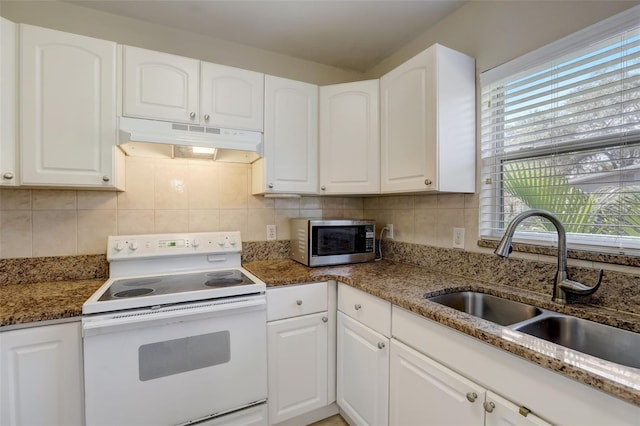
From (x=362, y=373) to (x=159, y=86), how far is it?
1863mm

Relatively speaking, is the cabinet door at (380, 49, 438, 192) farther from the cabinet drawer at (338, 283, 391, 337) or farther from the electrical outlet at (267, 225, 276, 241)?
the electrical outlet at (267, 225, 276, 241)

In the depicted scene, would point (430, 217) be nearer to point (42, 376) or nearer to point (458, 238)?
point (458, 238)

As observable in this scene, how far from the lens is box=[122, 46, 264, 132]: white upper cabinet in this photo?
5.13 feet

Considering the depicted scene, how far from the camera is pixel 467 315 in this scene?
105 centimetres

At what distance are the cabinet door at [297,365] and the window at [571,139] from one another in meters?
1.09

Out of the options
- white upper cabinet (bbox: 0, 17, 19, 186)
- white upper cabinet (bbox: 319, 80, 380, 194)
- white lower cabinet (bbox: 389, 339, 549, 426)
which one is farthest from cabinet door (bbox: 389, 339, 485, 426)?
white upper cabinet (bbox: 0, 17, 19, 186)

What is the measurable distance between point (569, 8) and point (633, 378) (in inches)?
55.6

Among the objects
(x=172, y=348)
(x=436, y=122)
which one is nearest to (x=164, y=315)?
(x=172, y=348)

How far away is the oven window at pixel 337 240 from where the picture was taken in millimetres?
1922

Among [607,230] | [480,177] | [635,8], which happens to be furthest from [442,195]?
[635,8]

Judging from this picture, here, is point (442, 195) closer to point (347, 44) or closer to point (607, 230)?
point (607, 230)

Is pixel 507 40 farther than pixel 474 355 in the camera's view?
Yes

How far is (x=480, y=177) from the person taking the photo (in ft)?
5.24

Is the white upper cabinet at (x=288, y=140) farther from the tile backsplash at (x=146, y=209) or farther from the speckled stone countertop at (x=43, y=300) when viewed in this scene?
the speckled stone countertop at (x=43, y=300)
